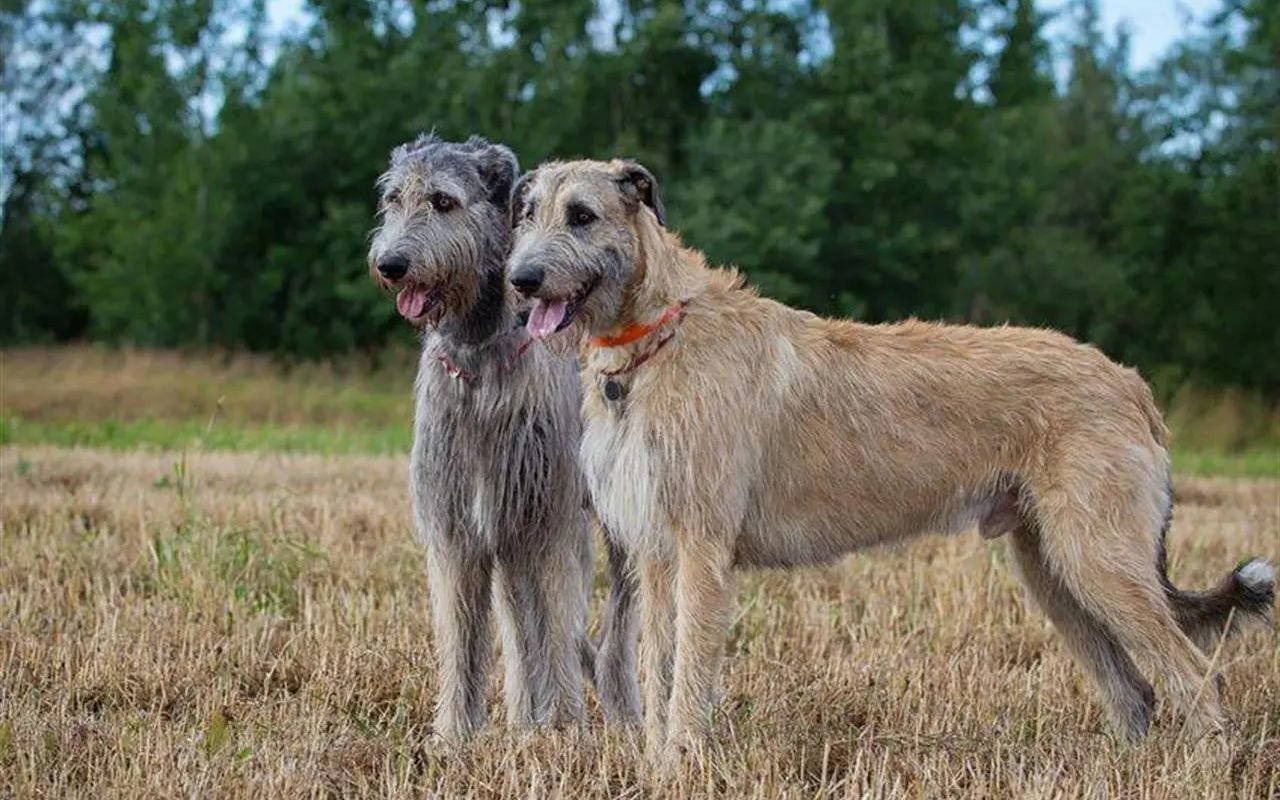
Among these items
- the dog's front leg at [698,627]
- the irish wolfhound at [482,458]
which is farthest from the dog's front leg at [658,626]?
the irish wolfhound at [482,458]

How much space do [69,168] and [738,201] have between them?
2333 centimetres

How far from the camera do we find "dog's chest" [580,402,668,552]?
4812 millimetres

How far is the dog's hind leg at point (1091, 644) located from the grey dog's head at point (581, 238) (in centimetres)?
191

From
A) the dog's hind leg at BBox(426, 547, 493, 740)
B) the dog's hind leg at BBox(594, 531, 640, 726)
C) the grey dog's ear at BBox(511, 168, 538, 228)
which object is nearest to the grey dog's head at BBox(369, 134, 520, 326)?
the grey dog's ear at BBox(511, 168, 538, 228)

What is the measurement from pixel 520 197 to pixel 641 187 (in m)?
0.45

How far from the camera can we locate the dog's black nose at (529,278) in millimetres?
4648

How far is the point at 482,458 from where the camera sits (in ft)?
16.8

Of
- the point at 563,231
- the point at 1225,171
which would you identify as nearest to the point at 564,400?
the point at 563,231

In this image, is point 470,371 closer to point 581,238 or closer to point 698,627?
point 581,238

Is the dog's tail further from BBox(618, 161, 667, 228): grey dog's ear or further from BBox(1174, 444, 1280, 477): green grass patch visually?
BBox(1174, 444, 1280, 477): green grass patch

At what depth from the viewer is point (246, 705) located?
17.4ft

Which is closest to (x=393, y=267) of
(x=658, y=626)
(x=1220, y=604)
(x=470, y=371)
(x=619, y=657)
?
(x=470, y=371)

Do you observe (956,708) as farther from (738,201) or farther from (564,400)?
(738,201)

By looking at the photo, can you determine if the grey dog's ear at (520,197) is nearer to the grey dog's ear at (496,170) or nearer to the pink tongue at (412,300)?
the grey dog's ear at (496,170)
